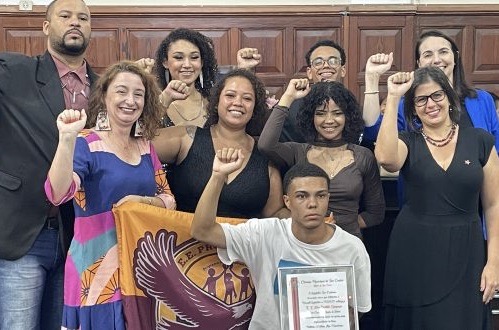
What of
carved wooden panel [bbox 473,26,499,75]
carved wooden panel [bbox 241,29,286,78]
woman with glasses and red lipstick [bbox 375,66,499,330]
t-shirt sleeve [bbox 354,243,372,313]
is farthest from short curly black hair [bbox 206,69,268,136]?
carved wooden panel [bbox 473,26,499,75]

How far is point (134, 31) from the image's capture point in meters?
5.49

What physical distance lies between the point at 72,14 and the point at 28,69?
1.02 feet

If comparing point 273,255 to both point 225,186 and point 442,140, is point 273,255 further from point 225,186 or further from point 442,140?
point 442,140

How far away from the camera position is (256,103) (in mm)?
2652

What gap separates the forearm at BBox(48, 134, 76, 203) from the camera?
1.96 metres

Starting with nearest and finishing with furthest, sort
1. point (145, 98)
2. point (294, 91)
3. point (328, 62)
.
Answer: point (145, 98)
point (294, 91)
point (328, 62)

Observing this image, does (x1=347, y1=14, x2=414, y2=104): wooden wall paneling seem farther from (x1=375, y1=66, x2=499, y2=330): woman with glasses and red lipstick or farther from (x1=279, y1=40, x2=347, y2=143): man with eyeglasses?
(x1=375, y1=66, x2=499, y2=330): woman with glasses and red lipstick

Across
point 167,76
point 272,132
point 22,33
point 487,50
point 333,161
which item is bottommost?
point 333,161

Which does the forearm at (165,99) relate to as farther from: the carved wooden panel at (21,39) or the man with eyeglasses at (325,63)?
the carved wooden panel at (21,39)

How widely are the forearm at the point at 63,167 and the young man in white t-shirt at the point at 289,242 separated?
47 centimetres

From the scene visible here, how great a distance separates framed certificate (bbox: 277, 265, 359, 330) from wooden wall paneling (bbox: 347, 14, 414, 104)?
3662mm

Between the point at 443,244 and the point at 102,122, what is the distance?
1384 mm

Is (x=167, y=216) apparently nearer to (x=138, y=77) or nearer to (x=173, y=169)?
(x=173, y=169)

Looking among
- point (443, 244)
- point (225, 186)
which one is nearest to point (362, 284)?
point (443, 244)
